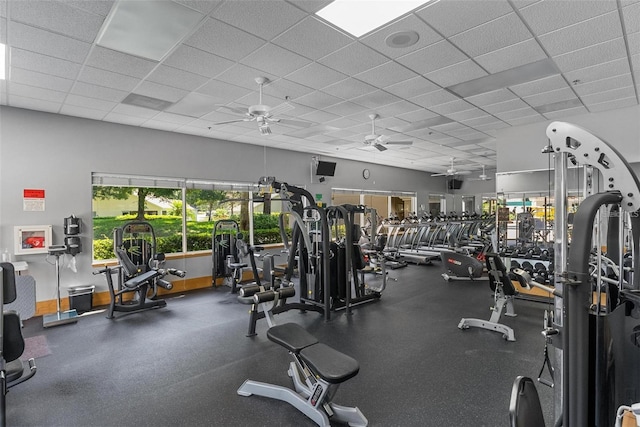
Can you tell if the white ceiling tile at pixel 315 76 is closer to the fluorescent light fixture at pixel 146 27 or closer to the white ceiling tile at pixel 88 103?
the fluorescent light fixture at pixel 146 27

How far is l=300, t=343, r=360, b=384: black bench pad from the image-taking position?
2070 millimetres

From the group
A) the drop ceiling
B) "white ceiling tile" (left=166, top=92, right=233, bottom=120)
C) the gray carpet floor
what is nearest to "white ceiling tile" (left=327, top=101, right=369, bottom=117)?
the drop ceiling

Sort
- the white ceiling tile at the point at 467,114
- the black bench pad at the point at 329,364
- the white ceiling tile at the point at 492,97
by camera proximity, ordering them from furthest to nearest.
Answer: the white ceiling tile at the point at 467,114
the white ceiling tile at the point at 492,97
the black bench pad at the point at 329,364

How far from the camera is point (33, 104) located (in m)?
4.57

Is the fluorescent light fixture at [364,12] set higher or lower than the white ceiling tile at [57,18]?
higher

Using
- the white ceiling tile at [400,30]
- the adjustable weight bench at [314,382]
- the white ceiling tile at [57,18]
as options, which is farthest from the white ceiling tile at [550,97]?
the white ceiling tile at [57,18]

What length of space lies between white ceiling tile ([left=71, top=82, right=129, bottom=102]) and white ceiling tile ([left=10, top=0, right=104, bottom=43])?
1286 millimetres

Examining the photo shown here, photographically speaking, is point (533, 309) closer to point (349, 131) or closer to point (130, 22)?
point (349, 131)

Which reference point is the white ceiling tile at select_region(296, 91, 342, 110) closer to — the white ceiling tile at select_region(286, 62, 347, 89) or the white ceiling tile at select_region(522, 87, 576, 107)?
the white ceiling tile at select_region(286, 62, 347, 89)

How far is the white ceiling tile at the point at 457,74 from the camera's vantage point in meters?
3.63

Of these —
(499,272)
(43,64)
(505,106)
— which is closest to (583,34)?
(505,106)

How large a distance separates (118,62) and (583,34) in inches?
174

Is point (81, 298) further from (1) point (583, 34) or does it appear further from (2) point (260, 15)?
(1) point (583, 34)

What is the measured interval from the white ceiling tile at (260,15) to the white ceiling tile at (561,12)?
183 centimetres
